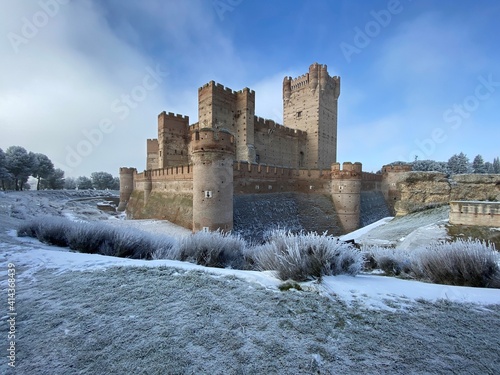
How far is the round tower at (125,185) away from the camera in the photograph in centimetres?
2520

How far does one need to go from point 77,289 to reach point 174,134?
22.6 metres

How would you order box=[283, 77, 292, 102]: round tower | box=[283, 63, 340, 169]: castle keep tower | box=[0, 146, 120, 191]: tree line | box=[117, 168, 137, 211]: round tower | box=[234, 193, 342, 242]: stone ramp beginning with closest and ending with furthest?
box=[234, 193, 342, 242]: stone ramp < box=[117, 168, 137, 211]: round tower < box=[283, 63, 340, 169]: castle keep tower < box=[283, 77, 292, 102]: round tower < box=[0, 146, 120, 191]: tree line

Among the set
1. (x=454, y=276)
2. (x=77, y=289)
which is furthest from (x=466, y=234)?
(x=77, y=289)

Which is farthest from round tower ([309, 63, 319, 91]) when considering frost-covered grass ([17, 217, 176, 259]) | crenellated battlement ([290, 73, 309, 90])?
frost-covered grass ([17, 217, 176, 259])

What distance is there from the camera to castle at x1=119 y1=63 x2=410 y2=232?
12758 millimetres

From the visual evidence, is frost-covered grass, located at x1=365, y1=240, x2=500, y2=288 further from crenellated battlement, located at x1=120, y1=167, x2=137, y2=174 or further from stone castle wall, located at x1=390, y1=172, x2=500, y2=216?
crenellated battlement, located at x1=120, y1=167, x2=137, y2=174

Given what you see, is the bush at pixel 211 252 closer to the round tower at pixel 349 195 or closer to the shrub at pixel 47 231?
the shrub at pixel 47 231

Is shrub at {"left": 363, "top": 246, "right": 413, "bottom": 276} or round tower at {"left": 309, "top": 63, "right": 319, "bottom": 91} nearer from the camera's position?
shrub at {"left": 363, "top": 246, "right": 413, "bottom": 276}

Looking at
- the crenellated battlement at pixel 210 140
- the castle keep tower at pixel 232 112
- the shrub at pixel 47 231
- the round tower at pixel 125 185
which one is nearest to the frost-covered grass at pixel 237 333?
the shrub at pixel 47 231

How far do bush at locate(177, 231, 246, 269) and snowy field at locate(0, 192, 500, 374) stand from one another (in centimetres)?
164

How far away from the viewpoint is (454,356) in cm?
140

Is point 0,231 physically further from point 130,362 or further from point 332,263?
point 332,263

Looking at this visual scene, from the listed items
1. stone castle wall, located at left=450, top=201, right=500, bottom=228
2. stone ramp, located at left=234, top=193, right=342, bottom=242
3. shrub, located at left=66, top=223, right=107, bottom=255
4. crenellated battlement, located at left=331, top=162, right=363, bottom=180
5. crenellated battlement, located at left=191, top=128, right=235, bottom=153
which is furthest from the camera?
crenellated battlement, located at left=331, top=162, right=363, bottom=180

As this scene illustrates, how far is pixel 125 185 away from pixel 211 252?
24.8 meters
